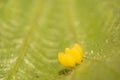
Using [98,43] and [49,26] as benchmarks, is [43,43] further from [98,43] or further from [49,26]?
[98,43]

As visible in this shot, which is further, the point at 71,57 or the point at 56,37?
the point at 56,37

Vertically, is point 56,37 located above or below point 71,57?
above

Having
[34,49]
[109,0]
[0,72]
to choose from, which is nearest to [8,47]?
[34,49]

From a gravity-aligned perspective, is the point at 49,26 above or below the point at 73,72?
above
